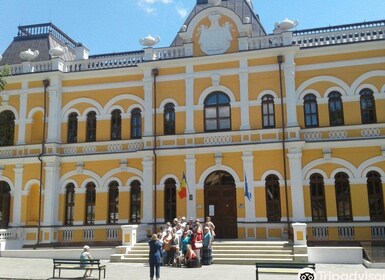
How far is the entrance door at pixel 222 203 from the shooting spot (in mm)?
20878

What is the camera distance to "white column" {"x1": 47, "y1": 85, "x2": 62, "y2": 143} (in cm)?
2358

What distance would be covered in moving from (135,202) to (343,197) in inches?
412

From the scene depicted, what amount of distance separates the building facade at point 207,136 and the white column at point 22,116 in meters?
0.06

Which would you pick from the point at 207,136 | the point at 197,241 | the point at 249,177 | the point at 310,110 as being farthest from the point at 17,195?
the point at 310,110

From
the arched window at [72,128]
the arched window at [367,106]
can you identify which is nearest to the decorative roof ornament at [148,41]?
the arched window at [72,128]

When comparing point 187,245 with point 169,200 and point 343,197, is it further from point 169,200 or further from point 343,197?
point 343,197

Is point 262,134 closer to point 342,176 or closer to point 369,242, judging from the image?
point 342,176

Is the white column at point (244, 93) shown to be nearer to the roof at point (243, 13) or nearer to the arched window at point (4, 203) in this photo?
the roof at point (243, 13)

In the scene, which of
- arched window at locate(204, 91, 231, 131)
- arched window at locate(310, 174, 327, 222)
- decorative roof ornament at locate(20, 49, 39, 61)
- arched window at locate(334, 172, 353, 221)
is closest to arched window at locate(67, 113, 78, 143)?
decorative roof ornament at locate(20, 49, 39, 61)

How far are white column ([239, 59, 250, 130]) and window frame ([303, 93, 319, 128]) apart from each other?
2882mm

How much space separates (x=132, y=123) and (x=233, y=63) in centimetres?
641

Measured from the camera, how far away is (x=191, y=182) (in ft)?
70.4

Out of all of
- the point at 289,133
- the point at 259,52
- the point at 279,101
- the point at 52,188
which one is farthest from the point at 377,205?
the point at 52,188

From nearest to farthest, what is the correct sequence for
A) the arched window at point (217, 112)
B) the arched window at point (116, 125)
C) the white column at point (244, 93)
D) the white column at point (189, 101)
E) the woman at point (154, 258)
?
the woman at point (154, 258), the white column at point (244, 93), the arched window at point (217, 112), the white column at point (189, 101), the arched window at point (116, 125)
